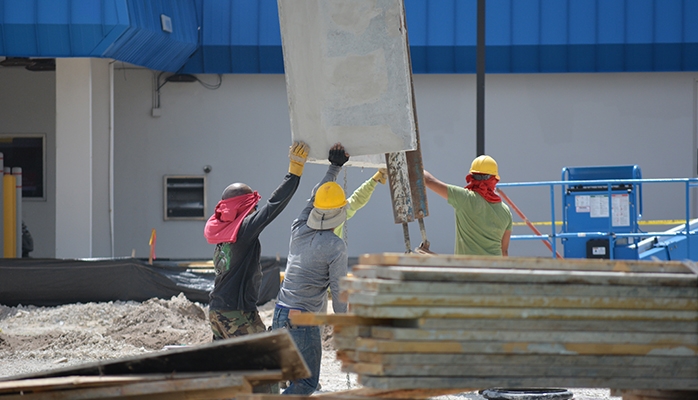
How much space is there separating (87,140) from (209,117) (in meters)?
2.80

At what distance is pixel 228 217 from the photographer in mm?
6145

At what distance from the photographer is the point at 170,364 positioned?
3.97m

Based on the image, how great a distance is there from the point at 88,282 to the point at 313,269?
21.6 ft

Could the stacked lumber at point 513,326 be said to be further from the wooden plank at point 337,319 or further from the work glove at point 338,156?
the work glove at point 338,156

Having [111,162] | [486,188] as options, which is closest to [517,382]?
[486,188]

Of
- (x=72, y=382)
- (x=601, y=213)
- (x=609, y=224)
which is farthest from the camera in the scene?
(x=601, y=213)

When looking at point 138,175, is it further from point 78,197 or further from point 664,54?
point 664,54

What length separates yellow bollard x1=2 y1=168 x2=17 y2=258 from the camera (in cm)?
1273

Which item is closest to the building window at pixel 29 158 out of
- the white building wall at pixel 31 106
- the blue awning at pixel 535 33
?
the white building wall at pixel 31 106

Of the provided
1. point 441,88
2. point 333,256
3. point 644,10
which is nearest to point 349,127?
point 333,256

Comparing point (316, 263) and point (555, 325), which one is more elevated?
point (316, 263)

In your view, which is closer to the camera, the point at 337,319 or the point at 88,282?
the point at 337,319

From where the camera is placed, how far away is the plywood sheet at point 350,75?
588cm

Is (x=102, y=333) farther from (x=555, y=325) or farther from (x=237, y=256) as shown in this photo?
(x=555, y=325)
